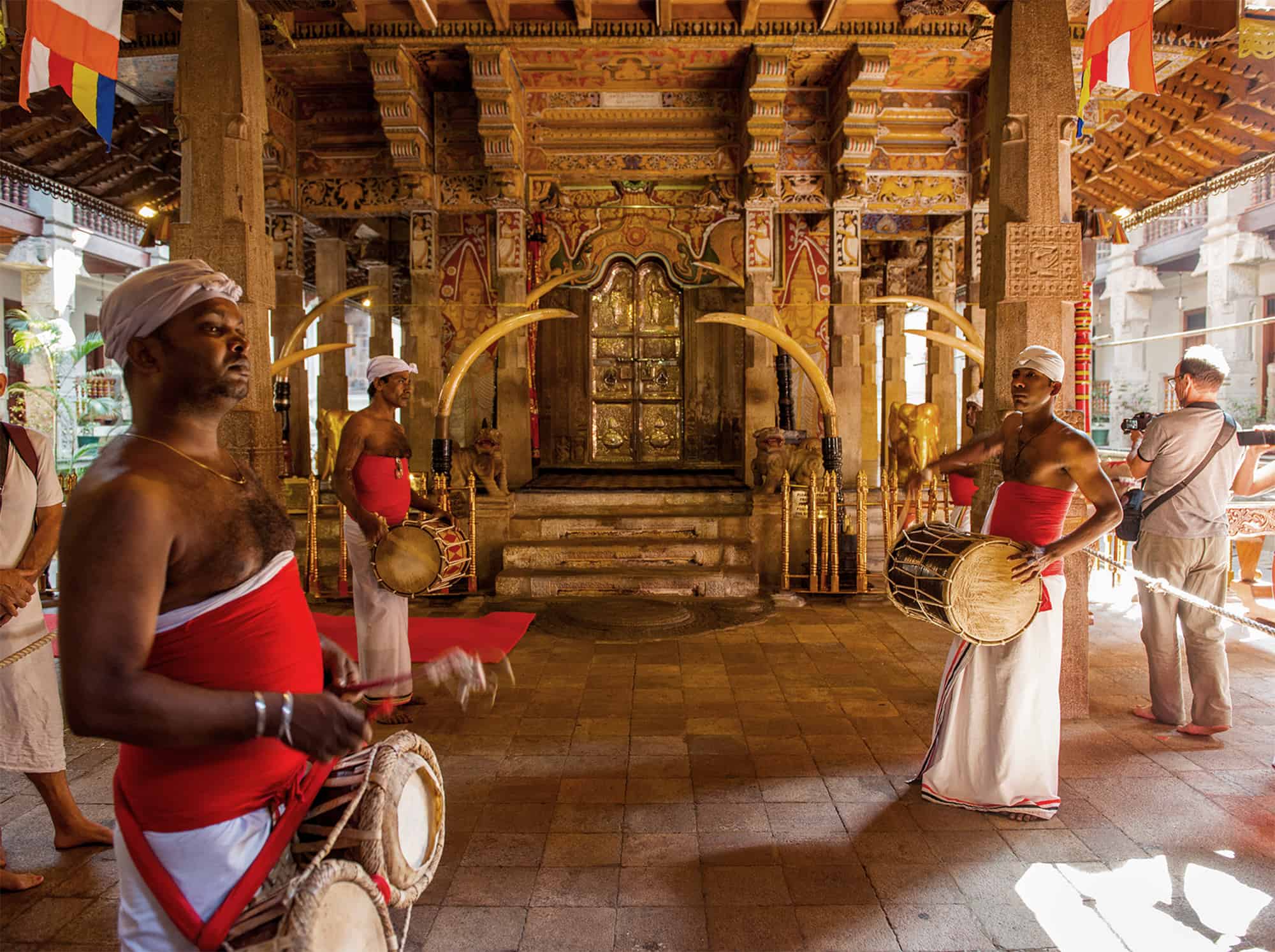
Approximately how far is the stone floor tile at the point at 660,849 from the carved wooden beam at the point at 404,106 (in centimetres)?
878

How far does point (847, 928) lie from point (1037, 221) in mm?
4133

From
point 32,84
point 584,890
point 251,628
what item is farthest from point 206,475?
point 32,84

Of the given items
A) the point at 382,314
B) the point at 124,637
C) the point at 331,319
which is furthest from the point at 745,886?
the point at 382,314

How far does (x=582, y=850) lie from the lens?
3340 mm

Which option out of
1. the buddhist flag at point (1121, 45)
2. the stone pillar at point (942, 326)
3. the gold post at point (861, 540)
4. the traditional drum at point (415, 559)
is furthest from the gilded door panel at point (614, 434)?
the buddhist flag at point (1121, 45)

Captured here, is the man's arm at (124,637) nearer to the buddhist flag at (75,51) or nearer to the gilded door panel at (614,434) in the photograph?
the buddhist flag at (75,51)

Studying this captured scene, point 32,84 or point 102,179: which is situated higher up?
point 102,179

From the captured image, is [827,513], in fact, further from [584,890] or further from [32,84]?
[32,84]

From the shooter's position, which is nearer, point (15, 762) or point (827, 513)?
point (15, 762)

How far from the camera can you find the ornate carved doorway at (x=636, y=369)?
12.9 metres

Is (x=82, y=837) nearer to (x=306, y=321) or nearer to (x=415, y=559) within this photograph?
(x=415, y=559)

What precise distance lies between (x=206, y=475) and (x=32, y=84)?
381 centimetres

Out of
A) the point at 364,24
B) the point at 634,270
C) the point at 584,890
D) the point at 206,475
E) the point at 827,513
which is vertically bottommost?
the point at 584,890

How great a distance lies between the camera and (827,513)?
27.2 ft
